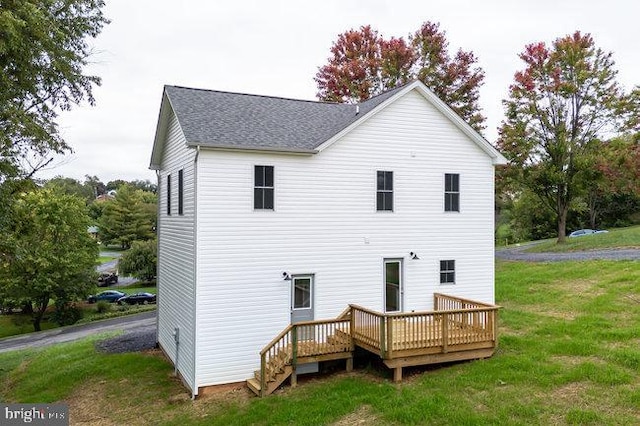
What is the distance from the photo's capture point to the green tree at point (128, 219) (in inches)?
2063

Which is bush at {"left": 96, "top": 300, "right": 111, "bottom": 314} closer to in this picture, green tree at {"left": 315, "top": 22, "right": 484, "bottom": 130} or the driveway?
the driveway

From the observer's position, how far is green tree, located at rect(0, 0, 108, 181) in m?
9.66

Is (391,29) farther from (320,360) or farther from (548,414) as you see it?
(548,414)

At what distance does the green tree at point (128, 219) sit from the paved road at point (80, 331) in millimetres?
25698

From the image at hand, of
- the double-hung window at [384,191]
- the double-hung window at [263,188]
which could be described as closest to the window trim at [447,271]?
the double-hung window at [384,191]

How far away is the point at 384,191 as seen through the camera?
12695mm

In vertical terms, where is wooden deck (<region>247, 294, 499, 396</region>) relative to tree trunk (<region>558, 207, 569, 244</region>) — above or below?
below

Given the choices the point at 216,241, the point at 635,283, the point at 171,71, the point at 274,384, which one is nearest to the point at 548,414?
the point at 274,384

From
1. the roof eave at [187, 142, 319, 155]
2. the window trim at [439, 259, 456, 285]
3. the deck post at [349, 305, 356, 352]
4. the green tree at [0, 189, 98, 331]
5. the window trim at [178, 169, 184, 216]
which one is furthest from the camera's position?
the green tree at [0, 189, 98, 331]

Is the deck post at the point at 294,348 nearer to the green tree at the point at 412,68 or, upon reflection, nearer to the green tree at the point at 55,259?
the green tree at the point at 412,68

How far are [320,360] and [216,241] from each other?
3.84 metres

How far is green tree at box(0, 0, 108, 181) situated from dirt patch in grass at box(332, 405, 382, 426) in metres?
10.0

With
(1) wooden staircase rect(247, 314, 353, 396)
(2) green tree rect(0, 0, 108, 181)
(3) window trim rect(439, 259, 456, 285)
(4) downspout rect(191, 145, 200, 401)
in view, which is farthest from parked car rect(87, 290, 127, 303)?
(3) window trim rect(439, 259, 456, 285)

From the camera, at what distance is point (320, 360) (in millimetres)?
10641
